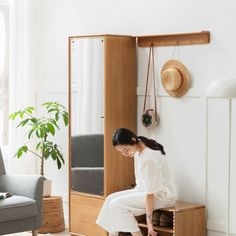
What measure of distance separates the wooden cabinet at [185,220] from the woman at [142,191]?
11cm

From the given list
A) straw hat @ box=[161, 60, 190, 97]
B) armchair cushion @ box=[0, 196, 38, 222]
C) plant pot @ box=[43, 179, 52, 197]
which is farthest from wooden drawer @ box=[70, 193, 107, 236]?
straw hat @ box=[161, 60, 190, 97]

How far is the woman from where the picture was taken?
496 centimetres

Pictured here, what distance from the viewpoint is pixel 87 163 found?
5539 mm

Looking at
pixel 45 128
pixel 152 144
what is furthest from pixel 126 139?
pixel 45 128

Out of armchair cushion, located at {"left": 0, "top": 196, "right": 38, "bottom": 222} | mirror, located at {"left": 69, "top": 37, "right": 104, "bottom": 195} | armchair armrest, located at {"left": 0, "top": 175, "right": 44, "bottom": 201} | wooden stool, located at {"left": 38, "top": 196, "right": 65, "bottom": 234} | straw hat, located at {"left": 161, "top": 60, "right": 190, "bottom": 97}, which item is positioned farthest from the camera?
wooden stool, located at {"left": 38, "top": 196, "right": 65, "bottom": 234}

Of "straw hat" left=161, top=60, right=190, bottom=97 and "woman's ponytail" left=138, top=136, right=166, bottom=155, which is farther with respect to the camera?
"straw hat" left=161, top=60, right=190, bottom=97

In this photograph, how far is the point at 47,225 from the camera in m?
5.94

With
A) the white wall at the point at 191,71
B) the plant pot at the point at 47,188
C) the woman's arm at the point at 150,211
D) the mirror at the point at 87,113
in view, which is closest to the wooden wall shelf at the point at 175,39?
the white wall at the point at 191,71

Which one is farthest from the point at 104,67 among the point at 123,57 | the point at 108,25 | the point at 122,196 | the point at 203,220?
the point at 203,220

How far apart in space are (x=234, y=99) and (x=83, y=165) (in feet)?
4.65

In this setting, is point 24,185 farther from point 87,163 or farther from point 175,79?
point 175,79

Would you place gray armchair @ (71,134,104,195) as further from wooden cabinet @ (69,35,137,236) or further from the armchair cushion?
the armchair cushion

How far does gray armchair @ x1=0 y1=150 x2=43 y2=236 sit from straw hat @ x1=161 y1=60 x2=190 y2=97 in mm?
1247

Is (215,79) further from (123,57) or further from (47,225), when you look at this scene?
(47,225)
